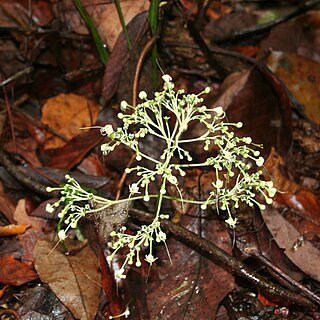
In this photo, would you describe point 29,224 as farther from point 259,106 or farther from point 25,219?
point 259,106

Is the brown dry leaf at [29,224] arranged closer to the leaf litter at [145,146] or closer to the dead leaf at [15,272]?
the leaf litter at [145,146]

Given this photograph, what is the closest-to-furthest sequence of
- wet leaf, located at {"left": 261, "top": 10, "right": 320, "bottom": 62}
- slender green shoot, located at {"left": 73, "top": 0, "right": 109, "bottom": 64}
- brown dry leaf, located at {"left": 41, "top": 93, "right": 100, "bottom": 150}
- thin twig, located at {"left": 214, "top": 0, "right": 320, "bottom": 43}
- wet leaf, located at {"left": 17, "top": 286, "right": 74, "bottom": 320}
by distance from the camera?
wet leaf, located at {"left": 17, "top": 286, "right": 74, "bottom": 320}, slender green shoot, located at {"left": 73, "top": 0, "right": 109, "bottom": 64}, brown dry leaf, located at {"left": 41, "top": 93, "right": 100, "bottom": 150}, wet leaf, located at {"left": 261, "top": 10, "right": 320, "bottom": 62}, thin twig, located at {"left": 214, "top": 0, "right": 320, "bottom": 43}

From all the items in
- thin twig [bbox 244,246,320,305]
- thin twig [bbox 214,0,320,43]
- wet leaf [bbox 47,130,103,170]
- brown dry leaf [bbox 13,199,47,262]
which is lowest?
thin twig [bbox 244,246,320,305]

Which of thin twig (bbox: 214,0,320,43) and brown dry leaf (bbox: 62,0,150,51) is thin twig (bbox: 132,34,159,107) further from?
thin twig (bbox: 214,0,320,43)

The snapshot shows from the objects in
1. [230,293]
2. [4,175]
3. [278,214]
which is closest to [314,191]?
[278,214]

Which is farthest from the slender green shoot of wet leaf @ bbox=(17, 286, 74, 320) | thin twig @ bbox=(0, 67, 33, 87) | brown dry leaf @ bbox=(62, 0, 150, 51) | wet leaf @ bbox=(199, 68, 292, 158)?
wet leaf @ bbox=(17, 286, 74, 320)

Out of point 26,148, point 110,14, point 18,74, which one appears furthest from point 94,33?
point 26,148
